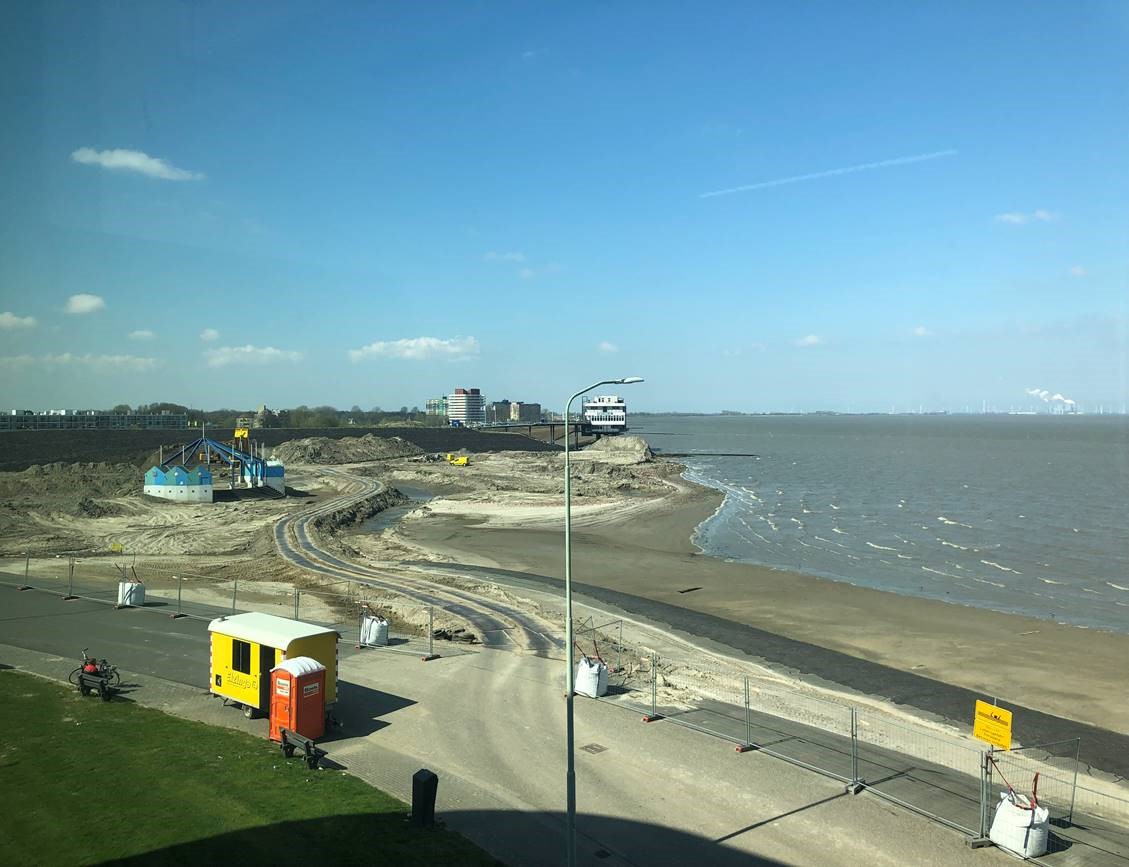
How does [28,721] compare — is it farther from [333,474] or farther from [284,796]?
[333,474]

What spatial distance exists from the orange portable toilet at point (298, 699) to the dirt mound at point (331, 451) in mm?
132352

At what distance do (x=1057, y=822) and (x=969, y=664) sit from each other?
16.7 meters

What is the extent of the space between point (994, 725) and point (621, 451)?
510ft

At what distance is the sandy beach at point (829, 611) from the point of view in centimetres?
3133

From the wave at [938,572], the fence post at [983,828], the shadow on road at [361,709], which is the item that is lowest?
the wave at [938,572]

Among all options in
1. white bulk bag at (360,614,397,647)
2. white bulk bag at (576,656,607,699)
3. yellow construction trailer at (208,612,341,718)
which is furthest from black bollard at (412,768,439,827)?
white bulk bag at (360,614,397,647)

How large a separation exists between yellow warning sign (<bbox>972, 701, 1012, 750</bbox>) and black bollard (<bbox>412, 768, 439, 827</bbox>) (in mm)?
12587

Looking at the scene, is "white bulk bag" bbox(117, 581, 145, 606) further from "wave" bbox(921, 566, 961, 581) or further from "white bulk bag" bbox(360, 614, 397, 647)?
"wave" bbox(921, 566, 961, 581)

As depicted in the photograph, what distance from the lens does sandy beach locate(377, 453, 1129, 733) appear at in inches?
1233

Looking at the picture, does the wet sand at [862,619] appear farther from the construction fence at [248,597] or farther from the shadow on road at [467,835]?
the shadow on road at [467,835]

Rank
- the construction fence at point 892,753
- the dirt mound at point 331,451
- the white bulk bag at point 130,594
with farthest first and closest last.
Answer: the dirt mound at point 331,451 → the white bulk bag at point 130,594 → the construction fence at point 892,753

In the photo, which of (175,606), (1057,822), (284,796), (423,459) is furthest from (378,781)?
(423,459)

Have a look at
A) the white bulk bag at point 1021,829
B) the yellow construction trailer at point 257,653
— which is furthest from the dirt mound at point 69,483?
the white bulk bag at point 1021,829

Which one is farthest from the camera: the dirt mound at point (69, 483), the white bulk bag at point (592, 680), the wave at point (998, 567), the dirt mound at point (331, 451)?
the dirt mound at point (331, 451)
